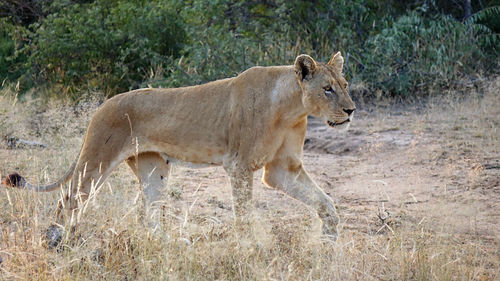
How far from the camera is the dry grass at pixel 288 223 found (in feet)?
12.5

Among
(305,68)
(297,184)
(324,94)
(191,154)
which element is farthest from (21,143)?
(324,94)

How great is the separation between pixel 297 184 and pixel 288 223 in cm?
31

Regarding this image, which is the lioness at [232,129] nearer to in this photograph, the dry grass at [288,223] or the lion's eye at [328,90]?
the lion's eye at [328,90]

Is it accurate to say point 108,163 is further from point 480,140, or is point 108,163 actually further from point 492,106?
point 492,106

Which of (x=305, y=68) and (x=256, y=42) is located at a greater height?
(x=305, y=68)

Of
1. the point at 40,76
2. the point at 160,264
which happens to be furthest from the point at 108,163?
the point at 40,76

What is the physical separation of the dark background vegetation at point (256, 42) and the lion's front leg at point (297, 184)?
5308 mm

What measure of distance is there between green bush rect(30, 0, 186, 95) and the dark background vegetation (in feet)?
0.06

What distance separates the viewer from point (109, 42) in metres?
11.7

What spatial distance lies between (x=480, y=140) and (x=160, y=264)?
519 cm

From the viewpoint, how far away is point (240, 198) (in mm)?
4785

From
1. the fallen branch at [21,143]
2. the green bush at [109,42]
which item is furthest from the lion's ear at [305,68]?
the green bush at [109,42]

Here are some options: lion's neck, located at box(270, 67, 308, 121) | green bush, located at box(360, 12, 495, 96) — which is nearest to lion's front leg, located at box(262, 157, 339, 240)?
lion's neck, located at box(270, 67, 308, 121)

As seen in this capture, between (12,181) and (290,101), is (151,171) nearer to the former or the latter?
(12,181)
